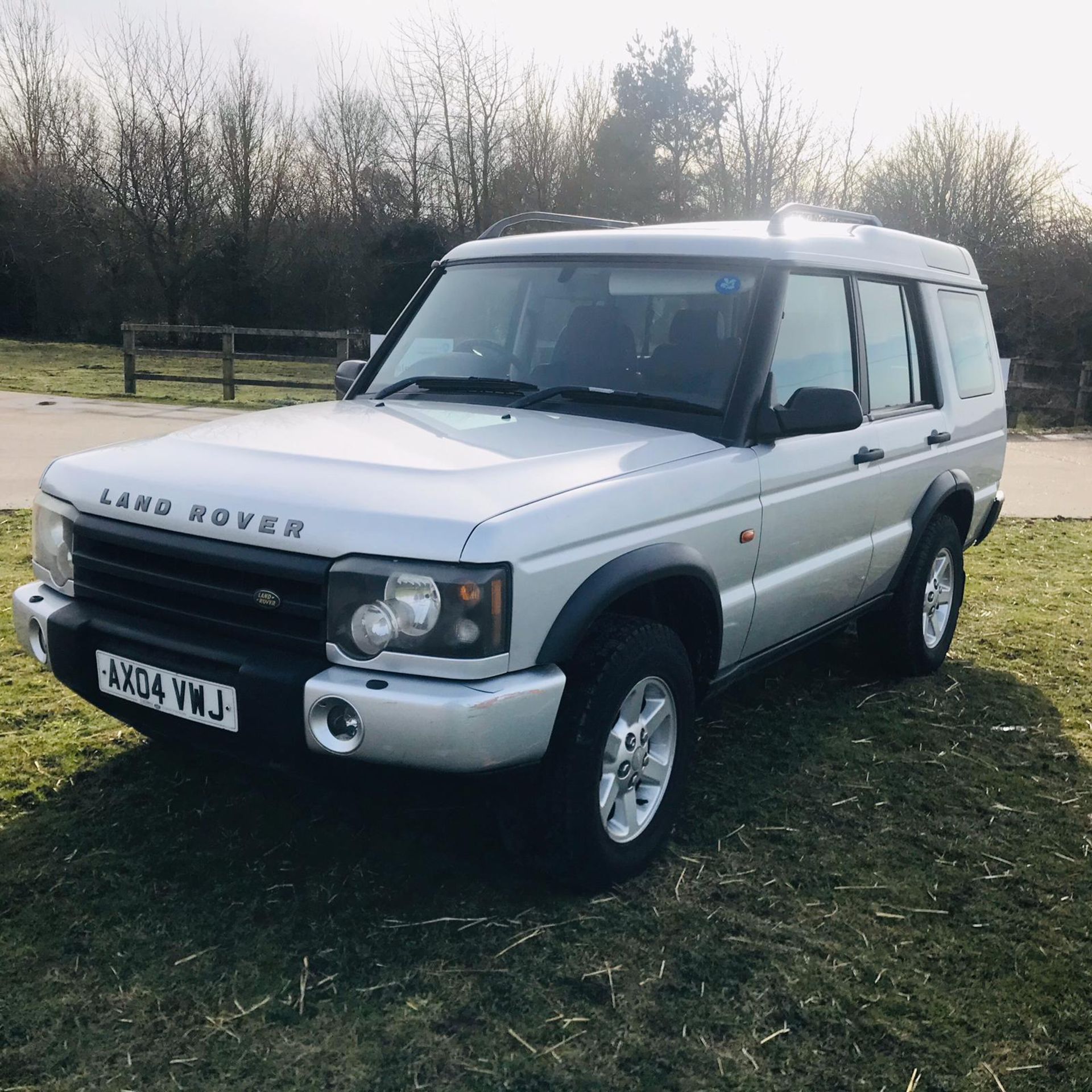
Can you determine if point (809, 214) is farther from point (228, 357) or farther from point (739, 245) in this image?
point (228, 357)

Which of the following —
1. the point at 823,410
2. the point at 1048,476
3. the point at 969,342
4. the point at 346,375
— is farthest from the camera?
the point at 1048,476

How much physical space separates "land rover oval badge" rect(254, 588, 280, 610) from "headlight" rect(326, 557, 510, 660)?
→ 6.8 inches

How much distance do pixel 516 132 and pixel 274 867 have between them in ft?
101

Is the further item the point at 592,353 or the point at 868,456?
the point at 868,456

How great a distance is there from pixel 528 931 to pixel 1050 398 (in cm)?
2303

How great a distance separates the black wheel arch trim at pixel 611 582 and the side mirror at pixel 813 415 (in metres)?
0.62

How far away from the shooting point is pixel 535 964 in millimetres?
2883

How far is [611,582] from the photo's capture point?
3.00 metres

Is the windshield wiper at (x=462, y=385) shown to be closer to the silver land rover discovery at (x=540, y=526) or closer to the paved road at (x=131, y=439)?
the silver land rover discovery at (x=540, y=526)

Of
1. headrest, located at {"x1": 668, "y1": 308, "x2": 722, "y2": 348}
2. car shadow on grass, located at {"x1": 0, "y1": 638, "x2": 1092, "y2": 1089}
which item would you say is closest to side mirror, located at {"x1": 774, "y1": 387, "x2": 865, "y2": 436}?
headrest, located at {"x1": 668, "y1": 308, "x2": 722, "y2": 348}

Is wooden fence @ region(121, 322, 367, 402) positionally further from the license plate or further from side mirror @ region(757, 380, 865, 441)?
the license plate

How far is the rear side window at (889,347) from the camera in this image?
462 centimetres

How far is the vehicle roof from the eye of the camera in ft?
13.2

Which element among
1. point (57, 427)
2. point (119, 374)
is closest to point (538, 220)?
point (57, 427)
